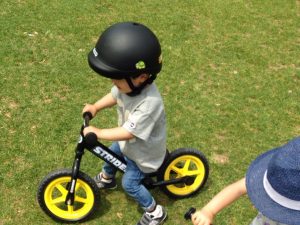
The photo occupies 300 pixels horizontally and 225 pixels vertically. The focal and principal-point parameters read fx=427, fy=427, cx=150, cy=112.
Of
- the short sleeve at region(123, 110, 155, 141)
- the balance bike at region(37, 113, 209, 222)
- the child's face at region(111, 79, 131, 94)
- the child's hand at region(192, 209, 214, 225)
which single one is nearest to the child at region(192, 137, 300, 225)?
the child's hand at region(192, 209, 214, 225)

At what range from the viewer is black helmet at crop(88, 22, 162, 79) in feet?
10.1

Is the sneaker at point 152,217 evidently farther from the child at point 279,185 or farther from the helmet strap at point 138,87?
the child at point 279,185

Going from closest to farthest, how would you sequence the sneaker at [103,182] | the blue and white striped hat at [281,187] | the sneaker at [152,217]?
the blue and white striped hat at [281,187], the sneaker at [152,217], the sneaker at [103,182]

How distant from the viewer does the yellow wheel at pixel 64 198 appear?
365 cm

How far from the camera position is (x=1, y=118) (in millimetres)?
4980

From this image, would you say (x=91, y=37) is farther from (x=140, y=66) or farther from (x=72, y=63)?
(x=140, y=66)

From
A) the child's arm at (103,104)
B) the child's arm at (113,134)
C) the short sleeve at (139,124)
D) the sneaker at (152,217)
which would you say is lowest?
the sneaker at (152,217)

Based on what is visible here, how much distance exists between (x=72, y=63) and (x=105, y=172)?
91.3 inches

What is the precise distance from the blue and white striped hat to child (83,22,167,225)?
1194mm

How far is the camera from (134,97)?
3.33 m

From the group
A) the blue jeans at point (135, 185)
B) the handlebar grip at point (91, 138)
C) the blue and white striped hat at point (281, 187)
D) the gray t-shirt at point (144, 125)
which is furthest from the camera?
the blue jeans at point (135, 185)

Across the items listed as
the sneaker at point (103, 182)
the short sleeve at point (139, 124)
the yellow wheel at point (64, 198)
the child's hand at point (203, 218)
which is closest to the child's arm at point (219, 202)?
the child's hand at point (203, 218)

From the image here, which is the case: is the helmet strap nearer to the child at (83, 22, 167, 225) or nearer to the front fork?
the child at (83, 22, 167, 225)

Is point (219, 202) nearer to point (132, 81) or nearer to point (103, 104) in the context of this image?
point (132, 81)
